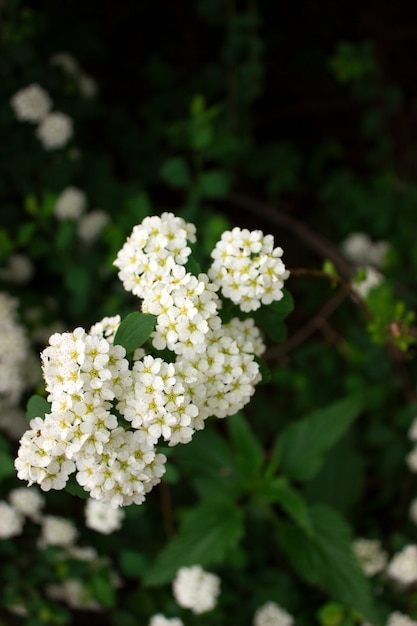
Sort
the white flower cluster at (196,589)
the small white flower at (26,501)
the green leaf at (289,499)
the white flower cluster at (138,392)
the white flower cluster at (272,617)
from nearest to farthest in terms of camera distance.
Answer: the white flower cluster at (138,392), the green leaf at (289,499), the white flower cluster at (196,589), the white flower cluster at (272,617), the small white flower at (26,501)

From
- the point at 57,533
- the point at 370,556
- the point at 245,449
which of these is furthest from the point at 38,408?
the point at 370,556

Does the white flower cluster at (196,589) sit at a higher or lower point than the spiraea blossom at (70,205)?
lower

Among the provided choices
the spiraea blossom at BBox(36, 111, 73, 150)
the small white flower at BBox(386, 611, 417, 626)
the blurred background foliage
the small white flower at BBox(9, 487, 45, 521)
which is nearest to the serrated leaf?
the blurred background foliage

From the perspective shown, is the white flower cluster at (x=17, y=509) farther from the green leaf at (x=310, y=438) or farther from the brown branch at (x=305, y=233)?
the brown branch at (x=305, y=233)

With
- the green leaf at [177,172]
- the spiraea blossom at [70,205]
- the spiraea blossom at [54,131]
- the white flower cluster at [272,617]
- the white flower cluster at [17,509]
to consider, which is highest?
the spiraea blossom at [54,131]

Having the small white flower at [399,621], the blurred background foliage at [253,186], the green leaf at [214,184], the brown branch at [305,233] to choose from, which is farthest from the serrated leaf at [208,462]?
the green leaf at [214,184]

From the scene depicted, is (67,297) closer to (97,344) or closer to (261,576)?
(261,576)

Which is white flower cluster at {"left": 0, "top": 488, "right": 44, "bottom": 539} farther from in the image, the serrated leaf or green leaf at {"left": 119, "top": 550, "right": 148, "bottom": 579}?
the serrated leaf

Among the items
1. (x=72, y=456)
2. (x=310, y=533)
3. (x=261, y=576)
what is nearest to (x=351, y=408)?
(x=310, y=533)
